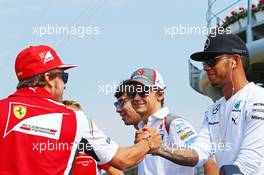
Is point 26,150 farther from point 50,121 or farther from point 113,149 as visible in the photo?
point 113,149

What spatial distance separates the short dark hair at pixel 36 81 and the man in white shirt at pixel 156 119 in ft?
4.43

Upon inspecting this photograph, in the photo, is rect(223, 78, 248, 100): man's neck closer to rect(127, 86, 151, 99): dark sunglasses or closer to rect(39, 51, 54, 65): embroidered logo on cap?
rect(127, 86, 151, 99): dark sunglasses

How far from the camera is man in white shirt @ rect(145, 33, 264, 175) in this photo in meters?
4.91

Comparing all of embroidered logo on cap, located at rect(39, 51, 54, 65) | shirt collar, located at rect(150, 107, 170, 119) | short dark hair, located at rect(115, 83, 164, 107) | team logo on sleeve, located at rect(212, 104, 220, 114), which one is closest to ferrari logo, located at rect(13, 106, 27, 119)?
embroidered logo on cap, located at rect(39, 51, 54, 65)

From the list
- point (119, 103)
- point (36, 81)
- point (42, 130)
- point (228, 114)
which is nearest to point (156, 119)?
point (228, 114)

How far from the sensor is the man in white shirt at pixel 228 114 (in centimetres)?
491

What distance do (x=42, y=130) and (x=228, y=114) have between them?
1489mm

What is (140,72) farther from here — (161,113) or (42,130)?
(42,130)

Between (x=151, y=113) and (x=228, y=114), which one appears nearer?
(x=228, y=114)

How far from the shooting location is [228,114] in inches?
205

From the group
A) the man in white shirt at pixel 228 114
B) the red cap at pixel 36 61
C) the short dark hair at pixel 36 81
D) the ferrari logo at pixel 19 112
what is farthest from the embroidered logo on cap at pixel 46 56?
the man in white shirt at pixel 228 114

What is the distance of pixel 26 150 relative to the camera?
14.8 feet

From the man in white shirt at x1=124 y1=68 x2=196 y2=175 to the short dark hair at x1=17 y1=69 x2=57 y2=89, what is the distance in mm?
1350

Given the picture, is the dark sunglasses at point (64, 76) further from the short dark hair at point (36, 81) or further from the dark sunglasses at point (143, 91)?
the dark sunglasses at point (143, 91)
